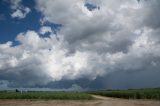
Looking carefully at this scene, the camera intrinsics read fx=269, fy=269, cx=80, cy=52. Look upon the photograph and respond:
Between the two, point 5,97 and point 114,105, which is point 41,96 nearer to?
point 5,97

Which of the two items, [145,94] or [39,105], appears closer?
[39,105]

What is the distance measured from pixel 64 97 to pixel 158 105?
86.3 ft

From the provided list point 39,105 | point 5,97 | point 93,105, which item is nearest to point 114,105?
point 93,105

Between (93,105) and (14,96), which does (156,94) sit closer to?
(93,105)

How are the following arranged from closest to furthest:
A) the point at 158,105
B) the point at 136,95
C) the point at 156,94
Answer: the point at 158,105
the point at 156,94
the point at 136,95

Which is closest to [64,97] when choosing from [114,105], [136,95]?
[136,95]

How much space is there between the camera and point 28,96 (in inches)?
2375

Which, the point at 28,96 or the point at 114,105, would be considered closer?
the point at 114,105

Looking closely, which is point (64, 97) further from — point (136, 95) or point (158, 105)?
point (158, 105)

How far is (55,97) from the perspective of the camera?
197 feet

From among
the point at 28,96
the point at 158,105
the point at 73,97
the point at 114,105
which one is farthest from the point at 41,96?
the point at 158,105

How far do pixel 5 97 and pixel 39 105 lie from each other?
75.6 feet

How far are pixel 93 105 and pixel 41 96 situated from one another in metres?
23.5

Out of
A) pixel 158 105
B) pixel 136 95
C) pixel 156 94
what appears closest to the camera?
pixel 158 105
